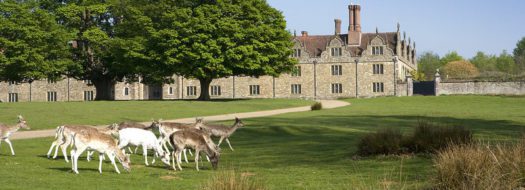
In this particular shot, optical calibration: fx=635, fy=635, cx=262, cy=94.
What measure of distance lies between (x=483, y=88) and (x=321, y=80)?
70.4 ft

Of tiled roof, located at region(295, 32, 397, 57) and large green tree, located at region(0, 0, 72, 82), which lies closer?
large green tree, located at region(0, 0, 72, 82)

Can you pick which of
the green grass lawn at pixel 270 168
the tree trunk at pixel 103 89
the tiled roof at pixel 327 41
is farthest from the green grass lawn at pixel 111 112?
the tiled roof at pixel 327 41

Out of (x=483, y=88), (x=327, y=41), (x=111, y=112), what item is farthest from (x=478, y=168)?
(x=327, y=41)

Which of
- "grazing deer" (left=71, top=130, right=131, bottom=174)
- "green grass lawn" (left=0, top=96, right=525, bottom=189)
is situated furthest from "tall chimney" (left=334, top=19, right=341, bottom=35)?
"grazing deer" (left=71, top=130, right=131, bottom=174)

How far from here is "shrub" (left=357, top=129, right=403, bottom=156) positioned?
59.2 ft

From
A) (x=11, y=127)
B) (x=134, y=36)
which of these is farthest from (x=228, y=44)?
(x=11, y=127)

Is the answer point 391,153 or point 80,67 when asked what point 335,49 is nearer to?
point 80,67

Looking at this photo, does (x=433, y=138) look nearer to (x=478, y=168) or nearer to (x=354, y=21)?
(x=478, y=168)

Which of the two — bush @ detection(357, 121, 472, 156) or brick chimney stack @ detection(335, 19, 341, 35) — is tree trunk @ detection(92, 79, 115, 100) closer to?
brick chimney stack @ detection(335, 19, 341, 35)

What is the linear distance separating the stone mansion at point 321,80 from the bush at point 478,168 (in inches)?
2928

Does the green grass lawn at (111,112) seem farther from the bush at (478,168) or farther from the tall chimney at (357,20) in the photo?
the tall chimney at (357,20)

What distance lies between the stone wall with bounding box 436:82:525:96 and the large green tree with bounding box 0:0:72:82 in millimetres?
48660

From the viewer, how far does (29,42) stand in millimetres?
60500

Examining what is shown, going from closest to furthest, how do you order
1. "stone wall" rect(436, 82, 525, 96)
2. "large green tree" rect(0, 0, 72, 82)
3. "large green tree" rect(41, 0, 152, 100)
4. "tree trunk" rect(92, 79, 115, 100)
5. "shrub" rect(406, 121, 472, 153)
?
"shrub" rect(406, 121, 472, 153) < "large green tree" rect(0, 0, 72, 82) < "large green tree" rect(41, 0, 152, 100) < "tree trunk" rect(92, 79, 115, 100) < "stone wall" rect(436, 82, 525, 96)
